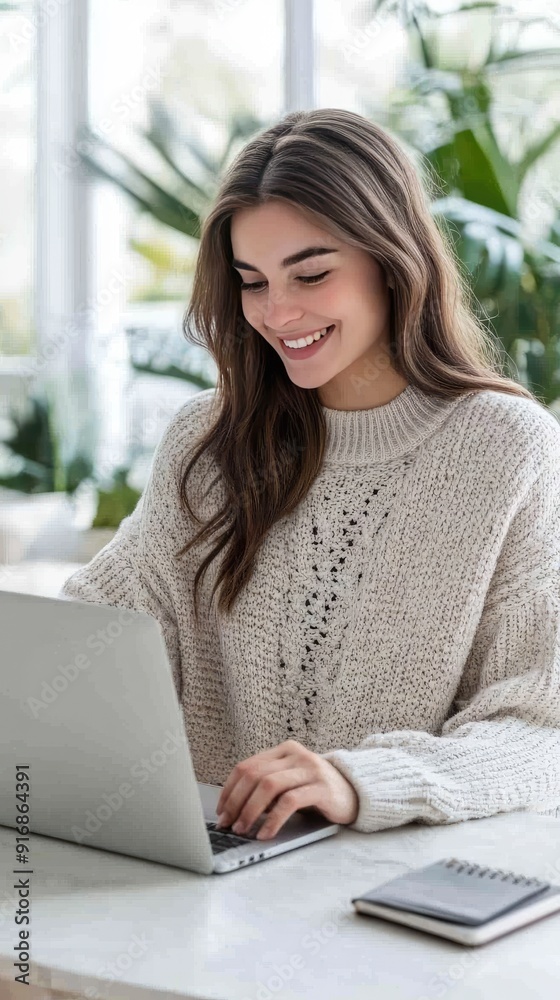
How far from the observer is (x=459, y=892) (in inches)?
36.1

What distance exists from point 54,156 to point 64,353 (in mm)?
683

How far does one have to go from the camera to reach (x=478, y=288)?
9.38 ft

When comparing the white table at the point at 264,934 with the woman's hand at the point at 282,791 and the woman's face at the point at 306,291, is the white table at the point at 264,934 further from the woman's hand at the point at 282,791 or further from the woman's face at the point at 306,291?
the woman's face at the point at 306,291

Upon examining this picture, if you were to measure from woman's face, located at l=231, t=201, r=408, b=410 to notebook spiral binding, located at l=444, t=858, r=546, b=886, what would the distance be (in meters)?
0.75

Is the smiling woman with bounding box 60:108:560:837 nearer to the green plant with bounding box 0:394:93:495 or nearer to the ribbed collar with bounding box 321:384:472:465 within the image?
the ribbed collar with bounding box 321:384:472:465

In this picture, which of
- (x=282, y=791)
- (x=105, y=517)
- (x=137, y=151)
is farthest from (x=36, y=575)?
(x=282, y=791)

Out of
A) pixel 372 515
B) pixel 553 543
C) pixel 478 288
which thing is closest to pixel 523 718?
pixel 553 543

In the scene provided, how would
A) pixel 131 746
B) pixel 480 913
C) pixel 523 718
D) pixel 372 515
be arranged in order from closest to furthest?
pixel 480 913 → pixel 131 746 → pixel 523 718 → pixel 372 515

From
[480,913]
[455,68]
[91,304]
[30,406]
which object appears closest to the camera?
[480,913]

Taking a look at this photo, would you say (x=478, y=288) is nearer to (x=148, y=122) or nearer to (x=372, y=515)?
(x=372, y=515)

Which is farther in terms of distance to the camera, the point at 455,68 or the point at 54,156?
the point at 54,156

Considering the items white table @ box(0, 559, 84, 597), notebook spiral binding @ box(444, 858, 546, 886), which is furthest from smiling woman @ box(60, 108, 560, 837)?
white table @ box(0, 559, 84, 597)

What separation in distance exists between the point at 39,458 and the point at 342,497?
2.46m

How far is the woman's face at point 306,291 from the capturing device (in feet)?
4.97
